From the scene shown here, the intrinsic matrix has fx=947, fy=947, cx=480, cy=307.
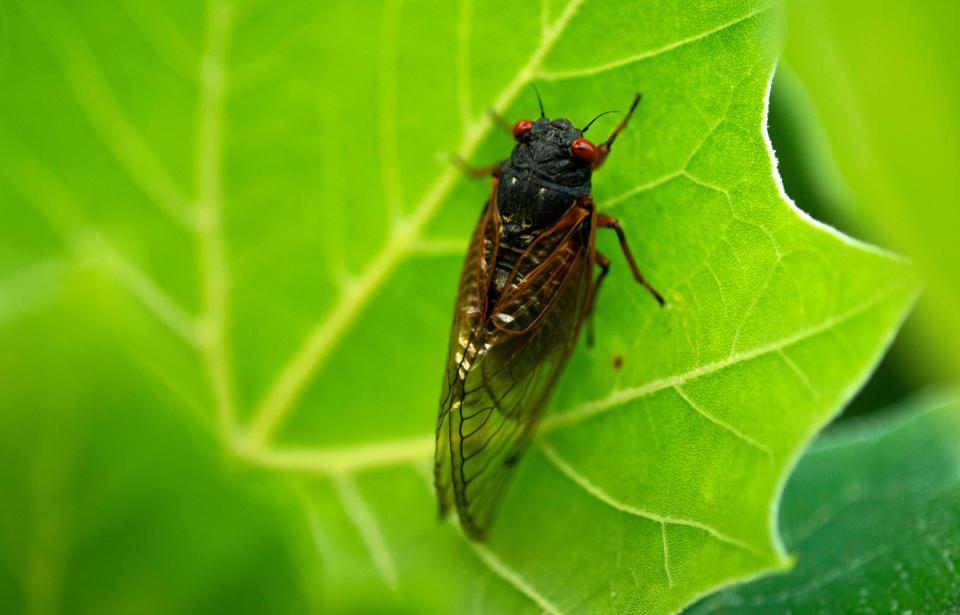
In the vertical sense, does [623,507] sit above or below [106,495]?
below

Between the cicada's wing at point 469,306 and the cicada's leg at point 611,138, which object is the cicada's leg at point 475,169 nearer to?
the cicada's wing at point 469,306

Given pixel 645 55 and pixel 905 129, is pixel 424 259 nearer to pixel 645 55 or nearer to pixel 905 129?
pixel 645 55

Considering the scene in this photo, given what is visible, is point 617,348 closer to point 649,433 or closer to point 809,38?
point 649,433

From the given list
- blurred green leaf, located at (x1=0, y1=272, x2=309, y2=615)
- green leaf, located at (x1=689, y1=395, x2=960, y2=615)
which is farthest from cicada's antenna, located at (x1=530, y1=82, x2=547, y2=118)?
green leaf, located at (x1=689, y1=395, x2=960, y2=615)

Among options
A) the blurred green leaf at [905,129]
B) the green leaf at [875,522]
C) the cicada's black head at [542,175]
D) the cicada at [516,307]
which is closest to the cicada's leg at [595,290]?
the cicada at [516,307]

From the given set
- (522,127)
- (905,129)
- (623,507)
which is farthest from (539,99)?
(905,129)

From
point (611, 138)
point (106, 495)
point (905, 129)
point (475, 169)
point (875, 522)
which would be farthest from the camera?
point (905, 129)

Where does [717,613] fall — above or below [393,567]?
below

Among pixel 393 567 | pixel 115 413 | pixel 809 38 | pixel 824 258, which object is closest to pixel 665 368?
pixel 824 258
